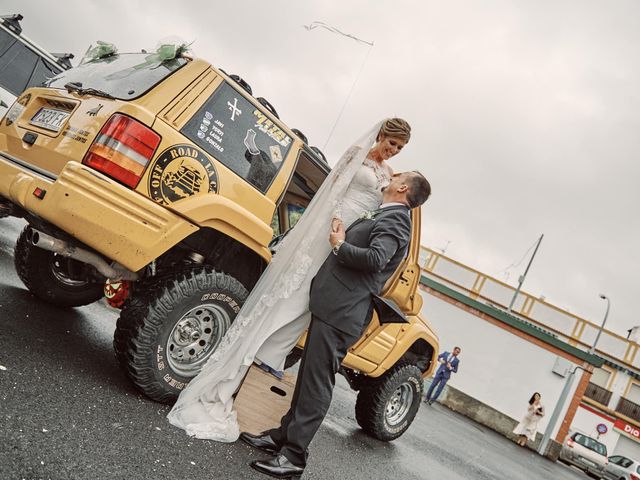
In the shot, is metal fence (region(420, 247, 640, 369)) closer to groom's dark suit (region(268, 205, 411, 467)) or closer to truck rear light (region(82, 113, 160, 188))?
groom's dark suit (region(268, 205, 411, 467))

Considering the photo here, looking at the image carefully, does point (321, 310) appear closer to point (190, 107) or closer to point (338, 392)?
point (190, 107)

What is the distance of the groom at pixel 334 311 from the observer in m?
2.55

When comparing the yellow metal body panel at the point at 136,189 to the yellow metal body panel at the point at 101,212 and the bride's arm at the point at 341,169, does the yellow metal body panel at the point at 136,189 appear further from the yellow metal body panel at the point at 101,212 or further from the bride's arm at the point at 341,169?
the bride's arm at the point at 341,169

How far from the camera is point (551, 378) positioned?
671 inches

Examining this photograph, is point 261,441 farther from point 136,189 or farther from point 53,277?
point 53,277

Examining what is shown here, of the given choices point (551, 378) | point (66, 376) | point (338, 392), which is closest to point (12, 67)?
point (66, 376)

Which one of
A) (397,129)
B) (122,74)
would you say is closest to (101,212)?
(122,74)

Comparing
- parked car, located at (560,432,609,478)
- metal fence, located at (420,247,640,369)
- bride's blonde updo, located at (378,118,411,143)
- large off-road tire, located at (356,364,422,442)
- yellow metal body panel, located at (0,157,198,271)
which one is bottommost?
parked car, located at (560,432,609,478)

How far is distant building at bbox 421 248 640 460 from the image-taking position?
1680 centimetres

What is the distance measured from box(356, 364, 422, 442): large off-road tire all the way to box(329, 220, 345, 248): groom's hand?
2.27m

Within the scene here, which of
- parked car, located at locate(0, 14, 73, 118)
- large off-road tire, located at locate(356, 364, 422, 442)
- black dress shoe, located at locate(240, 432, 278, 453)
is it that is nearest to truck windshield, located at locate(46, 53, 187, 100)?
black dress shoe, located at locate(240, 432, 278, 453)

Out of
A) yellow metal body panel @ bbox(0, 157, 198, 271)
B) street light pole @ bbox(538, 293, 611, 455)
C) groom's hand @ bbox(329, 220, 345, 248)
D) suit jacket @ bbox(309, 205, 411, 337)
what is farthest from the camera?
street light pole @ bbox(538, 293, 611, 455)

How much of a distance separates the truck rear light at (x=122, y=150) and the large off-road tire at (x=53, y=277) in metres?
1.57

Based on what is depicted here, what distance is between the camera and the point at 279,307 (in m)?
2.89
